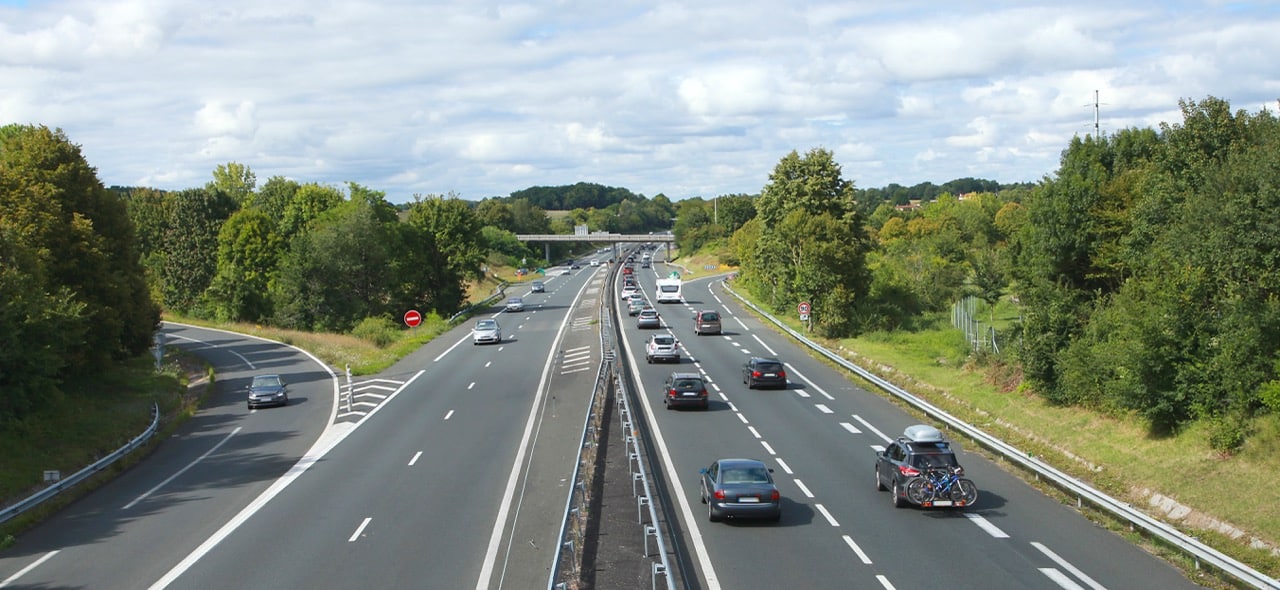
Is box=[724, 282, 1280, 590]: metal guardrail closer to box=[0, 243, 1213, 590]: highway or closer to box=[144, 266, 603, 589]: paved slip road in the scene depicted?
box=[0, 243, 1213, 590]: highway

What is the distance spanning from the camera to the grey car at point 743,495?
19.9 metres

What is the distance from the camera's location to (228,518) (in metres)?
22.0

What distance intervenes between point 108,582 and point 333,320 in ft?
231

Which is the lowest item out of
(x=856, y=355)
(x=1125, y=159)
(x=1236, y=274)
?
(x=856, y=355)

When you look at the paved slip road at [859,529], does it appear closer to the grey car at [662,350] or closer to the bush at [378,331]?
the grey car at [662,350]

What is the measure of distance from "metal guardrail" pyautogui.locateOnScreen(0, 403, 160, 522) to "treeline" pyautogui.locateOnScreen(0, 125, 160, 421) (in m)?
3.22

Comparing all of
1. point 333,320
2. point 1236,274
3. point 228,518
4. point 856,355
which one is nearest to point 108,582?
point 228,518

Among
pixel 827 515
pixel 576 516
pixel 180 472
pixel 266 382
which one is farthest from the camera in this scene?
pixel 266 382

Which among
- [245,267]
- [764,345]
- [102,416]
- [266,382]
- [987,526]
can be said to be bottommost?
[764,345]

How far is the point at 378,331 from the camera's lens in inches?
2862

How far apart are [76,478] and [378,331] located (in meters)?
47.2

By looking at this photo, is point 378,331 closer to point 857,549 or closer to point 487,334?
point 487,334

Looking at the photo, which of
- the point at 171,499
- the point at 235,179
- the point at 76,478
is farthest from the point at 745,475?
the point at 235,179

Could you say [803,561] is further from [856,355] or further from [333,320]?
[333,320]
